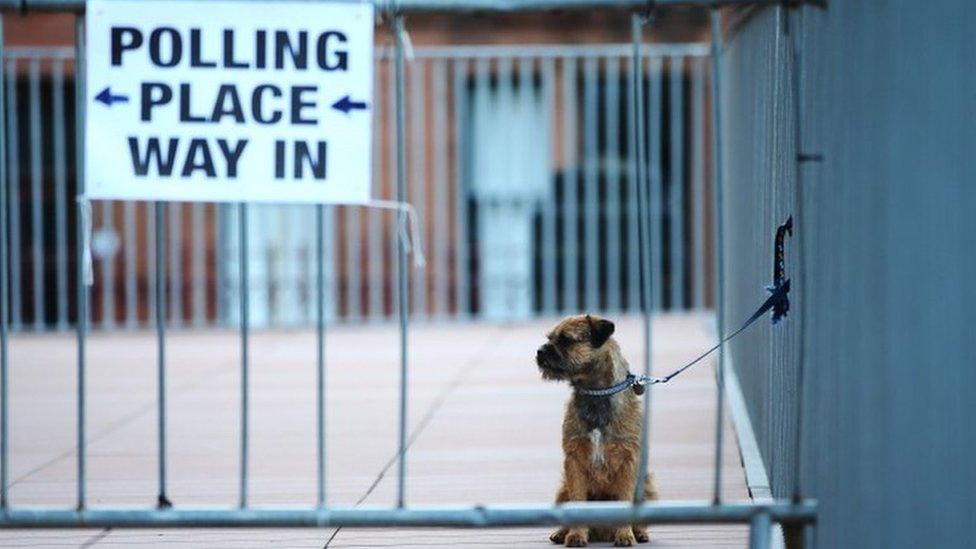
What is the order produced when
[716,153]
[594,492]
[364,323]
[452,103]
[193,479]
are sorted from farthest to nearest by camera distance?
A: [452,103] → [364,323] → [193,479] → [594,492] → [716,153]

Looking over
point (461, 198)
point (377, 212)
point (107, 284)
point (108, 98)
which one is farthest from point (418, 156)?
point (108, 98)

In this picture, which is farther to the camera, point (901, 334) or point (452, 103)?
point (452, 103)

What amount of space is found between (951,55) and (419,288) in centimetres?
1317

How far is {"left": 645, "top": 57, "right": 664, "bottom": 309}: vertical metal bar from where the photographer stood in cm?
1429

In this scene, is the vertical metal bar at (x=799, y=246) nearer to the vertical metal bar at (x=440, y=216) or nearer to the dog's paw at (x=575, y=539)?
the dog's paw at (x=575, y=539)

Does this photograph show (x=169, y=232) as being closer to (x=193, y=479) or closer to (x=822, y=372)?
(x=193, y=479)

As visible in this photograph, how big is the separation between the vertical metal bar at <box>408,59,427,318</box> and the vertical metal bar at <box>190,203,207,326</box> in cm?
199

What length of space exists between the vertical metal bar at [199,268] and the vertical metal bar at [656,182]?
404 cm

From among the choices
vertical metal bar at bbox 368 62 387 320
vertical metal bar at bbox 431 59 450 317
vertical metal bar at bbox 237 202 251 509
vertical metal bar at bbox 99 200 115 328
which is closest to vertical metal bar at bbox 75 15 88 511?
vertical metal bar at bbox 237 202 251 509

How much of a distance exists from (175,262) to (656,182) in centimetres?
443

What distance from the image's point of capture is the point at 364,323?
14.9m

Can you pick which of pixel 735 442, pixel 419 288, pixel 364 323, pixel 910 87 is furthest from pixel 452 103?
pixel 910 87

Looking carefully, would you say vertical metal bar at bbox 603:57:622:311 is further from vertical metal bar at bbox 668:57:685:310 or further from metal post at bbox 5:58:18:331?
metal post at bbox 5:58:18:331

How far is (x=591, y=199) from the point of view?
15.3 meters
